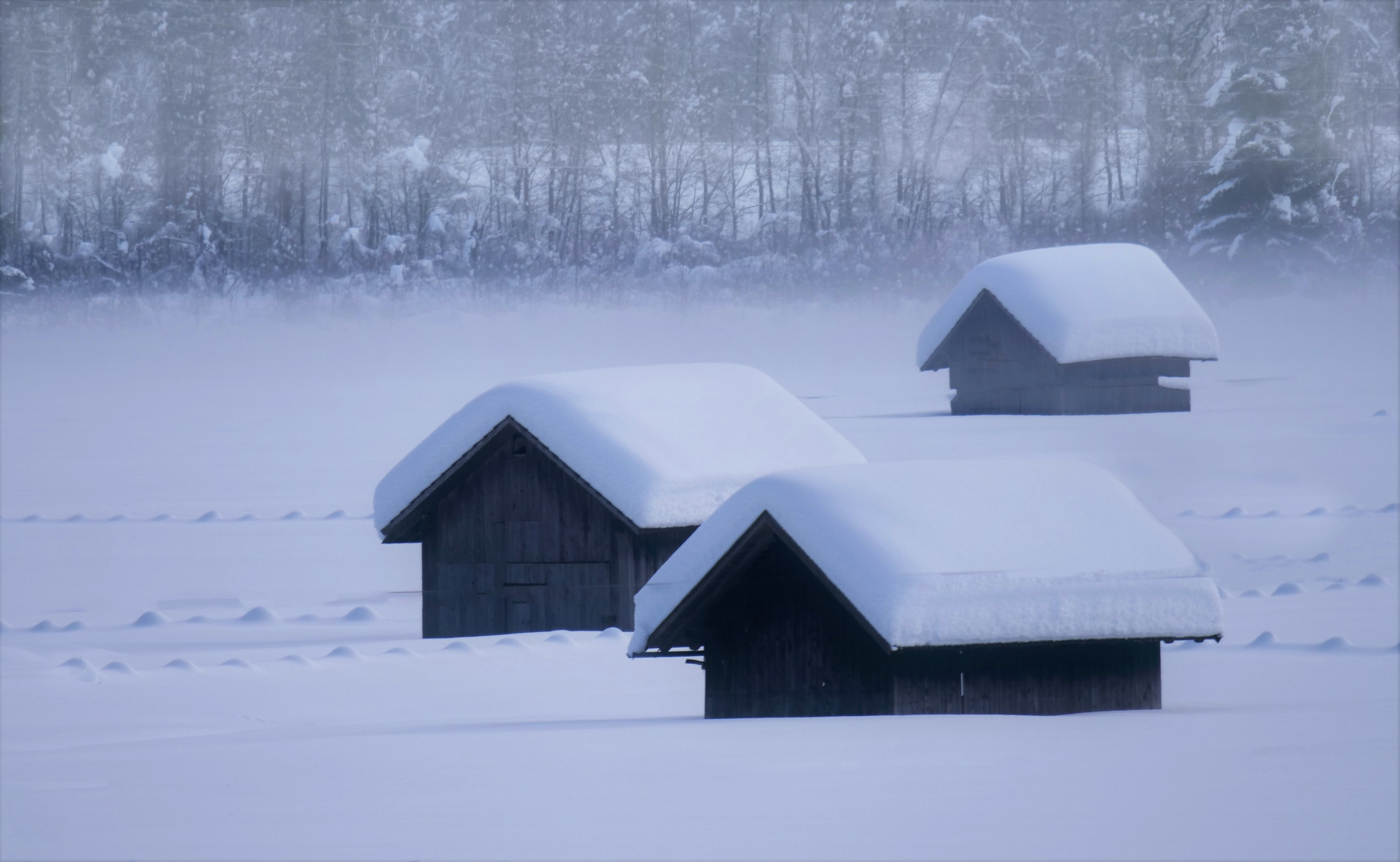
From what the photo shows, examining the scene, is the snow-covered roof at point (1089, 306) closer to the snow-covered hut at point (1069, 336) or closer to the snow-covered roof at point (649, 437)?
the snow-covered hut at point (1069, 336)

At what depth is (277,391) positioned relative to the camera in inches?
2363

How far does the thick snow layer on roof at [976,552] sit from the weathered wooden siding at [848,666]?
12.7 inches

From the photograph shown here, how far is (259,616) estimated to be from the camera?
22.2 meters

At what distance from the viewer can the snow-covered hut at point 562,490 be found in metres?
19.5

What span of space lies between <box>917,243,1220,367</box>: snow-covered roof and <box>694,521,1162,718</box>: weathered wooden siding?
24.7m

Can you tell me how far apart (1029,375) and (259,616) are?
20.4m

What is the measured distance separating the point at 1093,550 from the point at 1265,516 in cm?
1695

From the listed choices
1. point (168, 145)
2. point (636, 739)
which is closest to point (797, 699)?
point (636, 739)

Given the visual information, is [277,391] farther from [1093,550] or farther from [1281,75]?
[1093,550]

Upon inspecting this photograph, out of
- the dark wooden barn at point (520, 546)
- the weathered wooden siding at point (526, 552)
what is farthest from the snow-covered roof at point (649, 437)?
the weathered wooden siding at point (526, 552)

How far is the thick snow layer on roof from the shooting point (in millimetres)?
11227

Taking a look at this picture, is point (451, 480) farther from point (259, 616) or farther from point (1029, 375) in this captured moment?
point (1029, 375)

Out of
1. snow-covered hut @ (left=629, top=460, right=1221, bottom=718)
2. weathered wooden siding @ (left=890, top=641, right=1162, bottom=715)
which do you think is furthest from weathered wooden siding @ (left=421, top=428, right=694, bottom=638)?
weathered wooden siding @ (left=890, top=641, right=1162, bottom=715)

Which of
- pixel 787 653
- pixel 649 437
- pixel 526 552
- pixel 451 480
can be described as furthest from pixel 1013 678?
pixel 451 480
